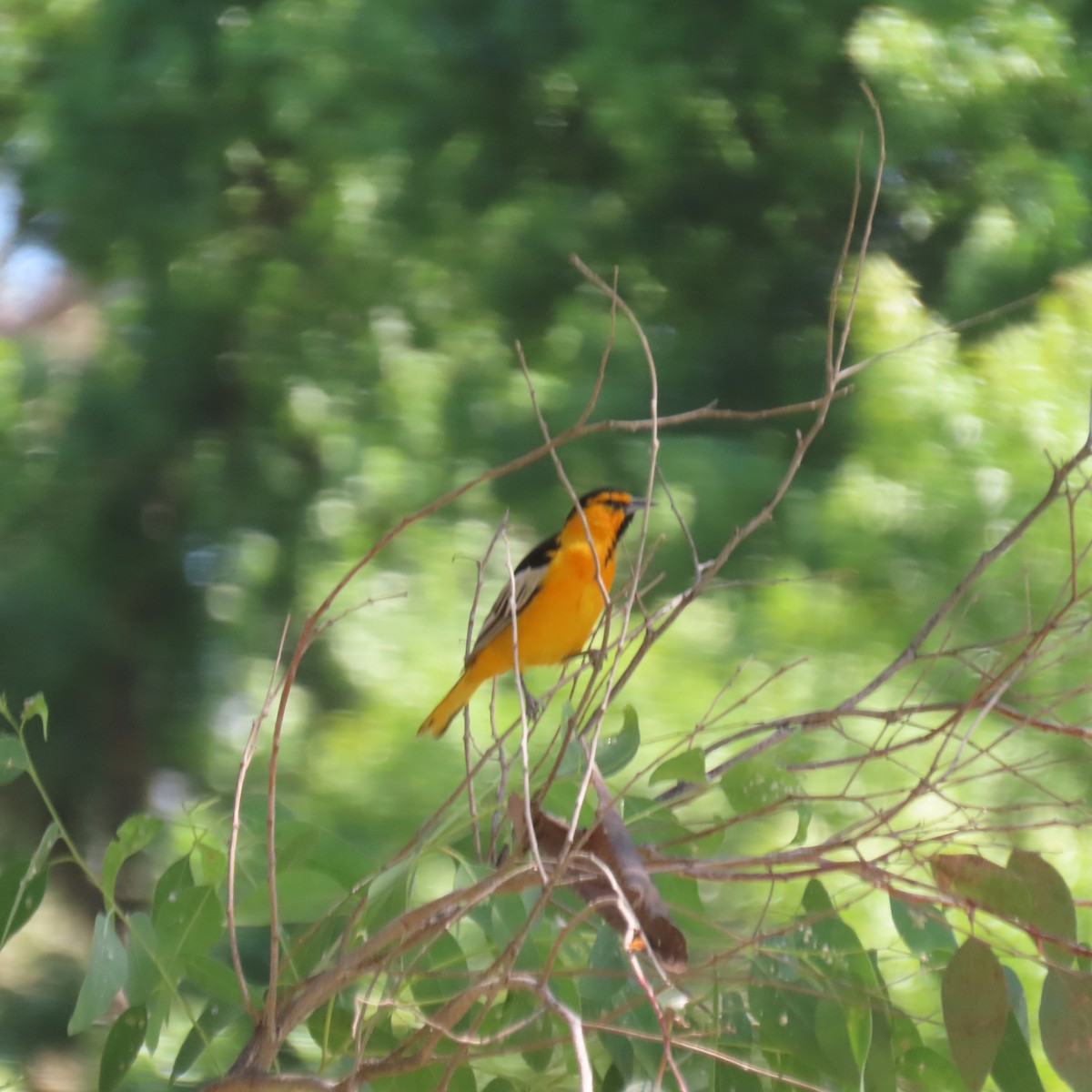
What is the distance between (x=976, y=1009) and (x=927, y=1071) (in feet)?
0.43

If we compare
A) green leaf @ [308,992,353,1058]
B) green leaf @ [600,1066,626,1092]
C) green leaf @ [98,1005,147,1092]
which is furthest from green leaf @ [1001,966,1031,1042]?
green leaf @ [98,1005,147,1092]

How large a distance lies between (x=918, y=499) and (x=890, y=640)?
16cm

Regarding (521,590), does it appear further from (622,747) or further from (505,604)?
(622,747)

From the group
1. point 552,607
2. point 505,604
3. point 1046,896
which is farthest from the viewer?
point 552,607

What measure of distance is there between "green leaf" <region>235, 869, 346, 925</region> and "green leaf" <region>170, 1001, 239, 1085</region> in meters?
0.07

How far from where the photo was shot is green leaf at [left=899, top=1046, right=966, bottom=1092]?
0.71 meters

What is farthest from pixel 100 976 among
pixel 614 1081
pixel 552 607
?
pixel 552 607

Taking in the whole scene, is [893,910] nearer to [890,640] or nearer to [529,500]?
[890,640]

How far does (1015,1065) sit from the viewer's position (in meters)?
0.68

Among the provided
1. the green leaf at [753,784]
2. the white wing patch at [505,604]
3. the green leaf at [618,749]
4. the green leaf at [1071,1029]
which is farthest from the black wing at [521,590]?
the green leaf at [1071,1029]

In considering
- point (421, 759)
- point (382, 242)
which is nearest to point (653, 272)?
point (382, 242)

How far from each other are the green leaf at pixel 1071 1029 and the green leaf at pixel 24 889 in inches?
19.2

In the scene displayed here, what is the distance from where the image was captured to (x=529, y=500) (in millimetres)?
1604

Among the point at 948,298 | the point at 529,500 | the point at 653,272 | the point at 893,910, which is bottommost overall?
the point at 529,500
